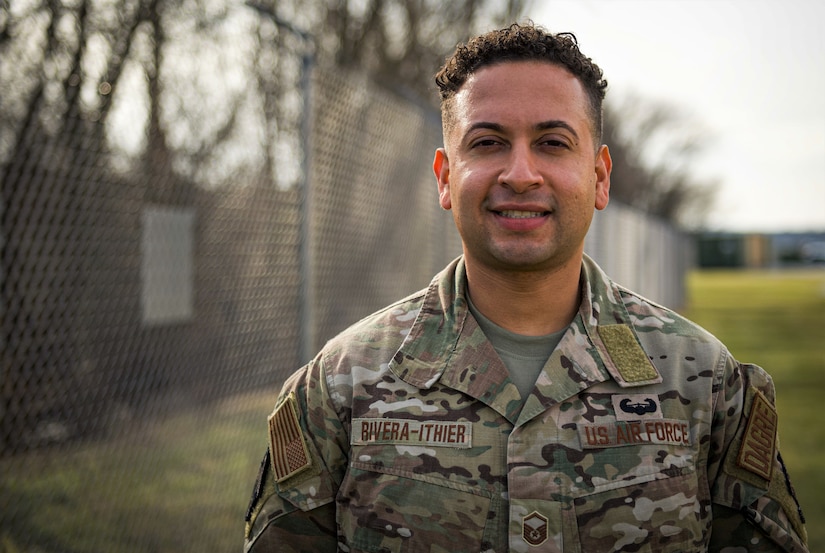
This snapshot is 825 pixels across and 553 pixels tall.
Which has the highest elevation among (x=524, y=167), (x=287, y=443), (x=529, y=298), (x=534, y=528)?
(x=524, y=167)

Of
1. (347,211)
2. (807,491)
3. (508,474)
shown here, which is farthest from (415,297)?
(807,491)

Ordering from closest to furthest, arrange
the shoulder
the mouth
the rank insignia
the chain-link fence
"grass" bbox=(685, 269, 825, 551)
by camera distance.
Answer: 1. the rank insignia
2. the mouth
3. the shoulder
4. the chain-link fence
5. "grass" bbox=(685, 269, 825, 551)

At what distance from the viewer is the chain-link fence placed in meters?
3.79

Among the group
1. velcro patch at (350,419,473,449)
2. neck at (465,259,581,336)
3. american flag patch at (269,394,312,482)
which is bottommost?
american flag patch at (269,394,312,482)

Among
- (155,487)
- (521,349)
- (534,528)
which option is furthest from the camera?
(155,487)

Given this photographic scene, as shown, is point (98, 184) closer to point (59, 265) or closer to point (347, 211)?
point (59, 265)

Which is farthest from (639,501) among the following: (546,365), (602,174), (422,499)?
(602,174)

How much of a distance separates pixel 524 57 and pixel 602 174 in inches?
14.2

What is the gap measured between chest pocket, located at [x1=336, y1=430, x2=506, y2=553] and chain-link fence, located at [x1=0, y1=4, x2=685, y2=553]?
5.41 ft

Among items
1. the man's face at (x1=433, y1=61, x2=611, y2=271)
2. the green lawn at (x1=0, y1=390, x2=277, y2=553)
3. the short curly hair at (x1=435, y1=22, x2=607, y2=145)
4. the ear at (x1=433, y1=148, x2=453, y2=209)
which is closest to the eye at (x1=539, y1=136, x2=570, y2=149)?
the man's face at (x1=433, y1=61, x2=611, y2=271)

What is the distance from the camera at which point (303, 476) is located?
1.85 m

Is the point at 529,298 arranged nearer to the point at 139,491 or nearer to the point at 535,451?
the point at 535,451

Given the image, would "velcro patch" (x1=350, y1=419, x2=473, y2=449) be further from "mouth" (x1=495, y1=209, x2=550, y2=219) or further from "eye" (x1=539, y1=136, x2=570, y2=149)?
"eye" (x1=539, y1=136, x2=570, y2=149)

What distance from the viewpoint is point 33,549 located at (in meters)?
3.66
